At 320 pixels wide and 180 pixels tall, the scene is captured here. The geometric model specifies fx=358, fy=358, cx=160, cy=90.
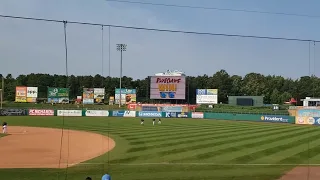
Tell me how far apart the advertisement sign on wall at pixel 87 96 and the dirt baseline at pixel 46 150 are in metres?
41.2

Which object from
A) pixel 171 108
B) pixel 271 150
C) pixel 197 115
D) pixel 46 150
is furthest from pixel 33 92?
pixel 271 150

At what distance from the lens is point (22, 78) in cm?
8581

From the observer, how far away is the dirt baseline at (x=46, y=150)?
1991 cm

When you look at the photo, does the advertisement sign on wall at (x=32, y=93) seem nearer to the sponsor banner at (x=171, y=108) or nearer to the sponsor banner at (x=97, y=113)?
the sponsor banner at (x=97, y=113)

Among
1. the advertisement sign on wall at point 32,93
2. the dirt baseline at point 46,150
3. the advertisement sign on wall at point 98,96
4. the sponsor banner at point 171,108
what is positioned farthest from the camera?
the advertisement sign on wall at point 98,96

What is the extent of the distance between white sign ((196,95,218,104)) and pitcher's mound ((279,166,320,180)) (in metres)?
64.0

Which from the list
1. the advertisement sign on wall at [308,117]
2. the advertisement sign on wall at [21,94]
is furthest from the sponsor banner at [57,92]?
the advertisement sign on wall at [308,117]

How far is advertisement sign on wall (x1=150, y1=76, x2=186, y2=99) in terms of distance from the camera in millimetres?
79062

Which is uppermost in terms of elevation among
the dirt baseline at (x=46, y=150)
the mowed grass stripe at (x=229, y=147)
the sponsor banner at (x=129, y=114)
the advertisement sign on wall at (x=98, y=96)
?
the advertisement sign on wall at (x=98, y=96)

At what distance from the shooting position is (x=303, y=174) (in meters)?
→ 17.4

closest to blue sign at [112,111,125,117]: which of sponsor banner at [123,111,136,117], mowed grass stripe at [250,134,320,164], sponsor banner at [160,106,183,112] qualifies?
sponsor banner at [123,111,136,117]

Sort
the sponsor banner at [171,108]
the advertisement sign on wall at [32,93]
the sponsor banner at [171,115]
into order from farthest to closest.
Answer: the advertisement sign on wall at [32,93] < the sponsor banner at [171,108] < the sponsor banner at [171,115]

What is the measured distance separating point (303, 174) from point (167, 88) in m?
62.3

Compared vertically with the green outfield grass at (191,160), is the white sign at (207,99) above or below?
above
